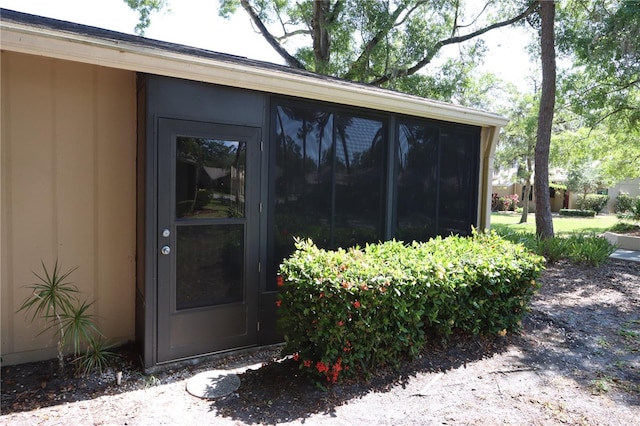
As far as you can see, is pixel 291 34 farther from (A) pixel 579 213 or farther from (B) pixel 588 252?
(A) pixel 579 213

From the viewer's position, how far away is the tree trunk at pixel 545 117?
340 inches

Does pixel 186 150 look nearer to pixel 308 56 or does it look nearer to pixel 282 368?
pixel 282 368

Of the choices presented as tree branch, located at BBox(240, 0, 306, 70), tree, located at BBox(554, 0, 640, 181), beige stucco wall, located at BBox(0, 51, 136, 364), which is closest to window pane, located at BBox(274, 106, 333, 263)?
beige stucco wall, located at BBox(0, 51, 136, 364)

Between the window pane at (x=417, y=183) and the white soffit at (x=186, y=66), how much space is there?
0.29 m

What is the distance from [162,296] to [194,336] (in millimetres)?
479

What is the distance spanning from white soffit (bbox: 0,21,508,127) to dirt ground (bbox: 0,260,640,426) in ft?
7.97

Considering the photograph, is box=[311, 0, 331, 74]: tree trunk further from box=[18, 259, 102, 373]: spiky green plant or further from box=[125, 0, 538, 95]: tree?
box=[18, 259, 102, 373]: spiky green plant

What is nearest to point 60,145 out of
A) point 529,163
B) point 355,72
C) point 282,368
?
point 282,368

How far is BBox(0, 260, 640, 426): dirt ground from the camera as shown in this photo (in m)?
2.71

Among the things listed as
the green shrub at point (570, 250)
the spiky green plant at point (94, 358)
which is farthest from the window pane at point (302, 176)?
the green shrub at point (570, 250)

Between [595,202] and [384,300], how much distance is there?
2838 cm

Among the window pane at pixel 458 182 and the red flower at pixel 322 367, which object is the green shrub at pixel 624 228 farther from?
the red flower at pixel 322 367

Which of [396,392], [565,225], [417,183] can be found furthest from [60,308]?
[565,225]

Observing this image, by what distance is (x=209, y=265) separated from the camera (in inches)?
141
